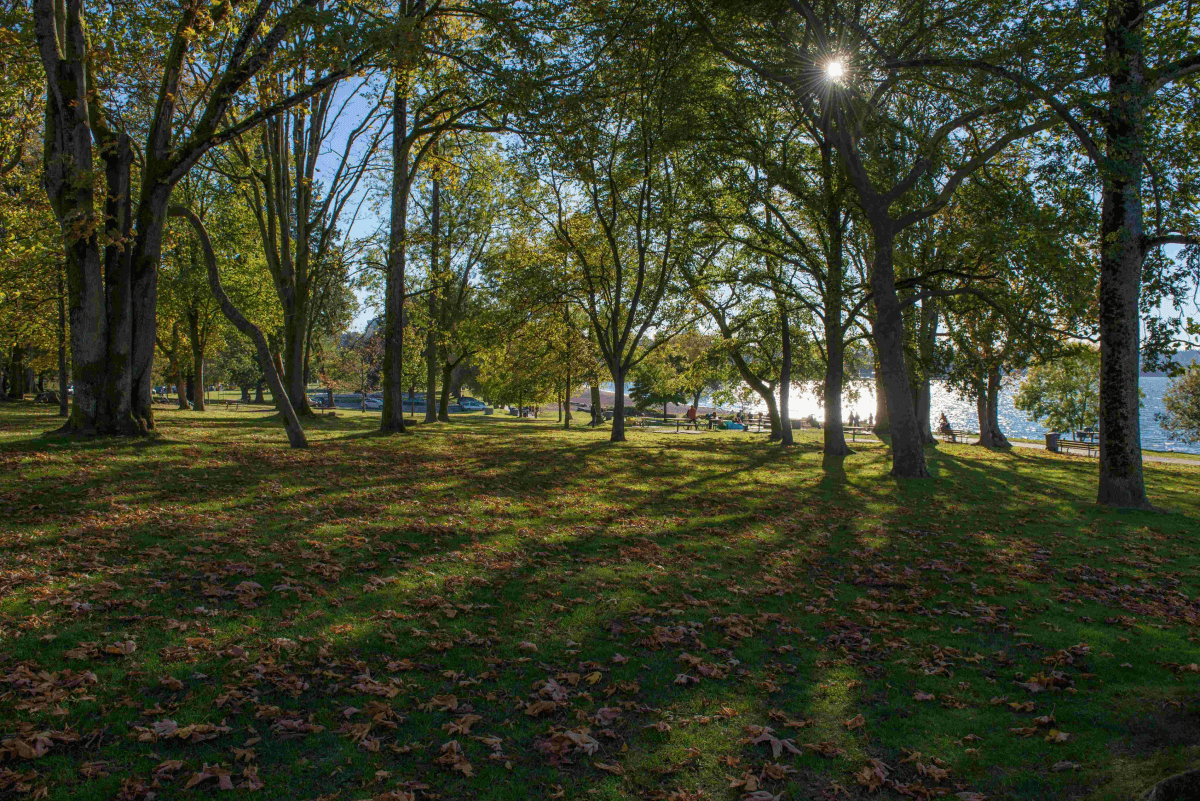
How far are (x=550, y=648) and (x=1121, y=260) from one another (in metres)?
13.5

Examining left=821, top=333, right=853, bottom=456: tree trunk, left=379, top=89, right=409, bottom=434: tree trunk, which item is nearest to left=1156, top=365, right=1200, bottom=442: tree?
left=821, top=333, right=853, bottom=456: tree trunk

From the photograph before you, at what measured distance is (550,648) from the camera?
5664 mm

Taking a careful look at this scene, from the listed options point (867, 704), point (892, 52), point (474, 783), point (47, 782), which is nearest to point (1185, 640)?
point (867, 704)

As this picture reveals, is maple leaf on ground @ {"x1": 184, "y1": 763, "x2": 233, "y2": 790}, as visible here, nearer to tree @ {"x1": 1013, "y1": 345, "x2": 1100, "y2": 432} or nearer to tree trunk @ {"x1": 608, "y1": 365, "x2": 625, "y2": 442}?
tree trunk @ {"x1": 608, "y1": 365, "x2": 625, "y2": 442}

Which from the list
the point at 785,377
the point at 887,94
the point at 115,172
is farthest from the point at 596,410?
the point at 115,172

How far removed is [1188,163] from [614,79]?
12.9 metres

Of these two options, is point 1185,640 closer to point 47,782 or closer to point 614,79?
point 47,782

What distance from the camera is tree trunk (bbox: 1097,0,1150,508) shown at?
11273mm

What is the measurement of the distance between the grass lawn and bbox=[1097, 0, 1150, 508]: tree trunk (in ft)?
7.22

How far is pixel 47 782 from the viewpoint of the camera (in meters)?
3.42

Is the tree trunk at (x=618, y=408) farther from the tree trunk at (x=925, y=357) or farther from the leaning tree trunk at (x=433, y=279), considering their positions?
the tree trunk at (x=925, y=357)

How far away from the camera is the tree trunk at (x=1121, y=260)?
11.3m

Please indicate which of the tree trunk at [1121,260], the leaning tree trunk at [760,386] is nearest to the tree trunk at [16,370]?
the leaning tree trunk at [760,386]

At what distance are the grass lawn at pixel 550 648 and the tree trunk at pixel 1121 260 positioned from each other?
2.20 metres
